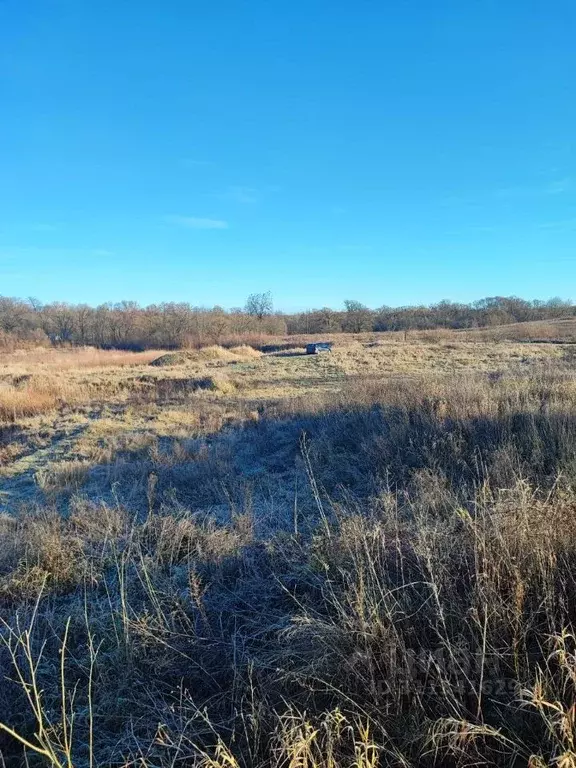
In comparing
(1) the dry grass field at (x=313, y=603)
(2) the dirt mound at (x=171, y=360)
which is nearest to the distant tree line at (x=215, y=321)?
(2) the dirt mound at (x=171, y=360)

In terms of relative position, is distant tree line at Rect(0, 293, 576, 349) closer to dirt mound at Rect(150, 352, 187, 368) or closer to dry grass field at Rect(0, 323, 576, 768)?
dirt mound at Rect(150, 352, 187, 368)

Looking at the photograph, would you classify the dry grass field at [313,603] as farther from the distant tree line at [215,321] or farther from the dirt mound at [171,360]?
the distant tree line at [215,321]

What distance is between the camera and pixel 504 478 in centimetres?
409

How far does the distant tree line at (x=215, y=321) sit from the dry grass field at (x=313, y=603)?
4964cm

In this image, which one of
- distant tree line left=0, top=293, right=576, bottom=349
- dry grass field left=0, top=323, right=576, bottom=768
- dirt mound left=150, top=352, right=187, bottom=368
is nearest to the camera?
dry grass field left=0, top=323, right=576, bottom=768

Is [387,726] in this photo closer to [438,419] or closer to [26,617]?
[26,617]

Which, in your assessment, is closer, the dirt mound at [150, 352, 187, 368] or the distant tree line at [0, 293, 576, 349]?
the dirt mound at [150, 352, 187, 368]

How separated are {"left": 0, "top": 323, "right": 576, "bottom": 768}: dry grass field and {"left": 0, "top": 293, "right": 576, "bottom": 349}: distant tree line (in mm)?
49637

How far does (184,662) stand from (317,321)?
64572mm

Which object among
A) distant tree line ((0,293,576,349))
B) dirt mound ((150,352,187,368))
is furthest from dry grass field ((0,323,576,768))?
distant tree line ((0,293,576,349))

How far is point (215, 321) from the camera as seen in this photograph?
198ft

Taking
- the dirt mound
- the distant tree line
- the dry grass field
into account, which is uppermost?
the distant tree line

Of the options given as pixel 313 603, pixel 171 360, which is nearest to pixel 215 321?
pixel 171 360

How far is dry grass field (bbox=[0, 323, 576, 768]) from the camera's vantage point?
1776 millimetres
